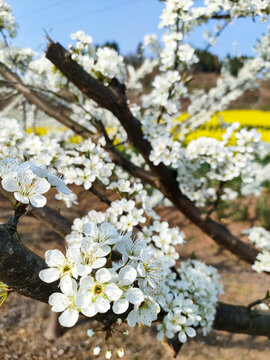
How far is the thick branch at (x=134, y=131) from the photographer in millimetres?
1632

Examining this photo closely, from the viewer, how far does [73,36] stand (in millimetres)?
2371

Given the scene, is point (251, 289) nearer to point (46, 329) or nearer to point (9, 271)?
point (46, 329)

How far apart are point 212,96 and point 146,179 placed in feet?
14.3

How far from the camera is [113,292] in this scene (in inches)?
30.2

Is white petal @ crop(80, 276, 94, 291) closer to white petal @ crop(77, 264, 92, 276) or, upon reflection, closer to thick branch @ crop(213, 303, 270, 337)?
white petal @ crop(77, 264, 92, 276)

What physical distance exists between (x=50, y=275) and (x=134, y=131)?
1.46 m

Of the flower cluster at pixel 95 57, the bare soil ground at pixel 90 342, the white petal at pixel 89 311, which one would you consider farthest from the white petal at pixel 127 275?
the bare soil ground at pixel 90 342

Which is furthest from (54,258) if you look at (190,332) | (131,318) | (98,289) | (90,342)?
(90,342)

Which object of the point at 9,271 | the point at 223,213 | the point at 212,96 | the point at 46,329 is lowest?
the point at 46,329

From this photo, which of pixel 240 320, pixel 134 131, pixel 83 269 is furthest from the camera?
pixel 134 131

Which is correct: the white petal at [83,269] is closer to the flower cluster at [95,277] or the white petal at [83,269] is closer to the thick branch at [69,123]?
the flower cluster at [95,277]

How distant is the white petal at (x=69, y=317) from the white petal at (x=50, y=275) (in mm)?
95

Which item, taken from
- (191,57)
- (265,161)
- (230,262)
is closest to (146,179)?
(191,57)

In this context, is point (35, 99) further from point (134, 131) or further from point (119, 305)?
Result: point (119, 305)
